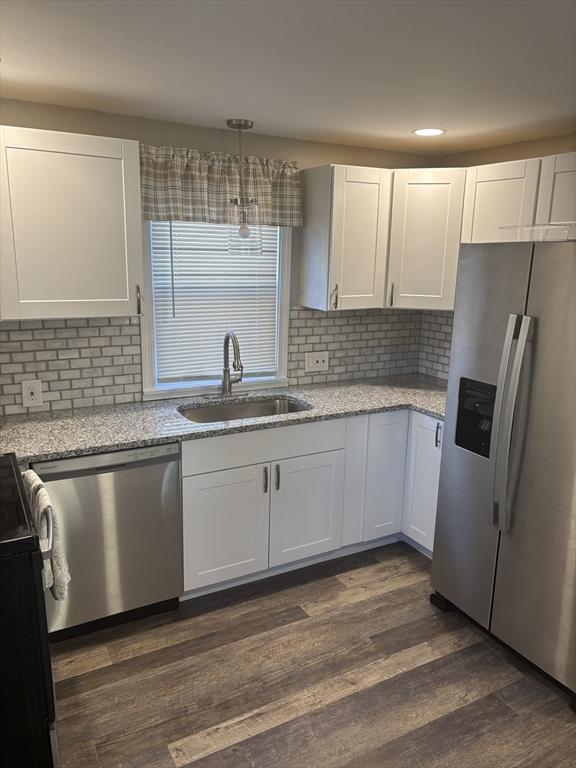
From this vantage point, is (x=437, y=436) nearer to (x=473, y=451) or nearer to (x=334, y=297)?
(x=473, y=451)

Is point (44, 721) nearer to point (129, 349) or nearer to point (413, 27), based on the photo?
point (129, 349)

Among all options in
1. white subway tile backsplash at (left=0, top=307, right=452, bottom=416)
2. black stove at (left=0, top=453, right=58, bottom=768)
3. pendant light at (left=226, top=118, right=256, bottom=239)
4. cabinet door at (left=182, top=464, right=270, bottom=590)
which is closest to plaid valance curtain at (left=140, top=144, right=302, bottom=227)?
Answer: pendant light at (left=226, top=118, right=256, bottom=239)

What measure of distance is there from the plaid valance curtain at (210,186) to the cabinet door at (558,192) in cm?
127

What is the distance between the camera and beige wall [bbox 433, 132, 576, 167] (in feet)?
9.17

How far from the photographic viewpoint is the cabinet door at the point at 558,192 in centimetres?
251

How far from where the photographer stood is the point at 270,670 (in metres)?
2.28

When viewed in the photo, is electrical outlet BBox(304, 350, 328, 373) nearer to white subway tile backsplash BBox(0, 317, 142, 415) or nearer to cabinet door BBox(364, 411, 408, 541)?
cabinet door BBox(364, 411, 408, 541)

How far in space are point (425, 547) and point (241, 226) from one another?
2077 mm

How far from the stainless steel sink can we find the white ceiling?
1455 mm

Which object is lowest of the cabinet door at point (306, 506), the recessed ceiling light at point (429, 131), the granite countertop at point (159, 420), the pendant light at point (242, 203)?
the cabinet door at point (306, 506)

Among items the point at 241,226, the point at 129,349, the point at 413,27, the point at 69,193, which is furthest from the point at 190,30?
the point at 129,349

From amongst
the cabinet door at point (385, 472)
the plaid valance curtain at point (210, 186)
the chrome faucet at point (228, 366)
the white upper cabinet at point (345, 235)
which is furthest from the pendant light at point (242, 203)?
the cabinet door at point (385, 472)

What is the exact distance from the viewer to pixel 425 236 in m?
3.11

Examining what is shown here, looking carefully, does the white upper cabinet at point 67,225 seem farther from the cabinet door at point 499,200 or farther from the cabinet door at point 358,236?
the cabinet door at point 499,200
